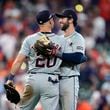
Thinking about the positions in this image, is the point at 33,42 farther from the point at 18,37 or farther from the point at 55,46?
the point at 18,37

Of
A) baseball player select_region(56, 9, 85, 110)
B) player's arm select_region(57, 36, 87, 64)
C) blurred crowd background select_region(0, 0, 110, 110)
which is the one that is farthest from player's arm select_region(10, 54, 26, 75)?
blurred crowd background select_region(0, 0, 110, 110)

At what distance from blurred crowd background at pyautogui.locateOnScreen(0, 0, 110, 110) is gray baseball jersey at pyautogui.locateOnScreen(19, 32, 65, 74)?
4.15 meters

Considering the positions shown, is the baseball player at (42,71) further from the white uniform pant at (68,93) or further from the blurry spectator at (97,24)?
the blurry spectator at (97,24)

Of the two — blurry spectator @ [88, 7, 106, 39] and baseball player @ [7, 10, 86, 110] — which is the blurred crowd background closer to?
blurry spectator @ [88, 7, 106, 39]

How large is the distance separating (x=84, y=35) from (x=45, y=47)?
7.52 metres

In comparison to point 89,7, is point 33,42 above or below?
below

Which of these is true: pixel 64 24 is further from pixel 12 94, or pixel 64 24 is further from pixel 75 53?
pixel 12 94

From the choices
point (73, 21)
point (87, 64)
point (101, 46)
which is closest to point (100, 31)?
point (101, 46)

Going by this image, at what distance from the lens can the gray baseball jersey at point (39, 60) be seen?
10508mm

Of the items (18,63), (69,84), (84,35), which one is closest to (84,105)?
(84,35)

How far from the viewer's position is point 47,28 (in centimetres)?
1060

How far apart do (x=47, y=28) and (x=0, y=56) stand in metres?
6.52

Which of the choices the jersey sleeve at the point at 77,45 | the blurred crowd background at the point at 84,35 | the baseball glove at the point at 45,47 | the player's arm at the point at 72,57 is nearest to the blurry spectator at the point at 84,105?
the blurred crowd background at the point at 84,35

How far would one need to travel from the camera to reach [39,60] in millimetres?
10516
